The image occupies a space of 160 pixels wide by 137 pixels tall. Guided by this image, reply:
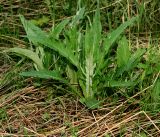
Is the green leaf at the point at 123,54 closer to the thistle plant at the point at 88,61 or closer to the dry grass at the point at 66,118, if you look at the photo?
the thistle plant at the point at 88,61

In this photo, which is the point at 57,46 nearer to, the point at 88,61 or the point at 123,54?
the point at 88,61

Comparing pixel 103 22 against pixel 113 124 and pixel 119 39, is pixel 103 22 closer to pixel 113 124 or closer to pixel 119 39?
pixel 119 39

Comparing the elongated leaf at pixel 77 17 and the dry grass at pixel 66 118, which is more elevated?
the elongated leaf at pixel 77 17

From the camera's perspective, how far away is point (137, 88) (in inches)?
75.0

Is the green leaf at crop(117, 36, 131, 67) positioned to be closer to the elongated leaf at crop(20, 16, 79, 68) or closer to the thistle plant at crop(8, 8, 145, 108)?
the thistle plant at crop(8, 8, 145, 108)

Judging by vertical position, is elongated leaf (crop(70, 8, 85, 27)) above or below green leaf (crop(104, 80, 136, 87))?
above

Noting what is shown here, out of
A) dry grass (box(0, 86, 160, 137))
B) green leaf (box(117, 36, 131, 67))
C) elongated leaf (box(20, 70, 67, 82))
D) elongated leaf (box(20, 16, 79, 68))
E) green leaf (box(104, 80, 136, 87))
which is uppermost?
elongated leaf (box(20, 16, 79, 68))

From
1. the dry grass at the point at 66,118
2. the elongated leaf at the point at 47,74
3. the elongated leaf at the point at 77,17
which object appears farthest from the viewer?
the elongated leaf at the point at 77,17

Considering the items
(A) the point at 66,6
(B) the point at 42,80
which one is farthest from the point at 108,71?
(A) the point at 66,6

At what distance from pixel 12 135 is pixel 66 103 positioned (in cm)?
30

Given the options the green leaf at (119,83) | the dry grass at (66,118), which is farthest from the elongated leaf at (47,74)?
the green leaf at (119,83)

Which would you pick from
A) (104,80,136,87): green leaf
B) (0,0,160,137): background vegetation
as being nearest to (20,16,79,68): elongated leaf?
(0,0,160,137): background vegetation

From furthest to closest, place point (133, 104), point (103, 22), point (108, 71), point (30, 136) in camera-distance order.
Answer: point (103, 22), point (108, 71), point (133, 104), point (30, 136)

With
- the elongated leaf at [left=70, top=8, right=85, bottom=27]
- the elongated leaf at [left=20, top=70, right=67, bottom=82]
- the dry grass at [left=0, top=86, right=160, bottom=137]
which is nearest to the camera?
the dry grass at [left=0, top=86, right=160, bottom=137]
